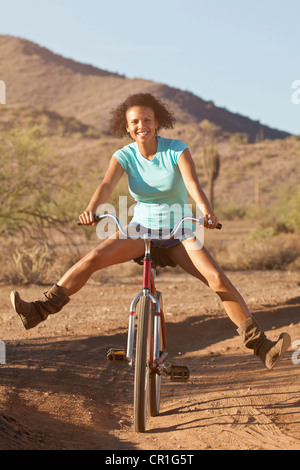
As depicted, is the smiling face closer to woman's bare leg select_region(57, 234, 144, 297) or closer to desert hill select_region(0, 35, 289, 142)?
woman's bare leg select_region(57, 234, 144, 297)

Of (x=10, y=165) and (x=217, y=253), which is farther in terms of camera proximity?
(x=217, y=253)

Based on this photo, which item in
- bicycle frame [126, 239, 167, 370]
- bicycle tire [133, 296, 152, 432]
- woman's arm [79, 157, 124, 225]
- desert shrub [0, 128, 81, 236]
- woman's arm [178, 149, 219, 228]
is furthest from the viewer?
desert shrub [0, 128, 81, 236]

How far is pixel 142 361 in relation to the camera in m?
4.48

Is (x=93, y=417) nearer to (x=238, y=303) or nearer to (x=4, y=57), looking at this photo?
(x=238, y=303)

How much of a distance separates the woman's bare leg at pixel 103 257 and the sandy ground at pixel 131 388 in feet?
3.42

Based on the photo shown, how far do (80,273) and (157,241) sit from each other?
61 cm

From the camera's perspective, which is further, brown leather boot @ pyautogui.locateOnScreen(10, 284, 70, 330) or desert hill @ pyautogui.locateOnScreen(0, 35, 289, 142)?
desert hill @ pyautogui.locateOnScreen(0, 35, 289, 142)

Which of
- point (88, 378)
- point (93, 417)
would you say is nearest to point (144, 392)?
point (93, 417)

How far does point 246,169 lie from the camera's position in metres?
53.2

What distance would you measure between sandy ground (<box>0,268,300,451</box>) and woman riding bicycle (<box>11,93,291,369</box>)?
2.10 feet

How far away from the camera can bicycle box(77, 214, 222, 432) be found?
4.49 m

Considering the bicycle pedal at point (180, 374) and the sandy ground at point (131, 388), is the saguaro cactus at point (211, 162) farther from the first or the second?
the bicycle pedal at point (180, 374)

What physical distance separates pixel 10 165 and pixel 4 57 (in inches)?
2816

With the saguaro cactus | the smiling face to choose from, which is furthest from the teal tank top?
the saguaro cactus
